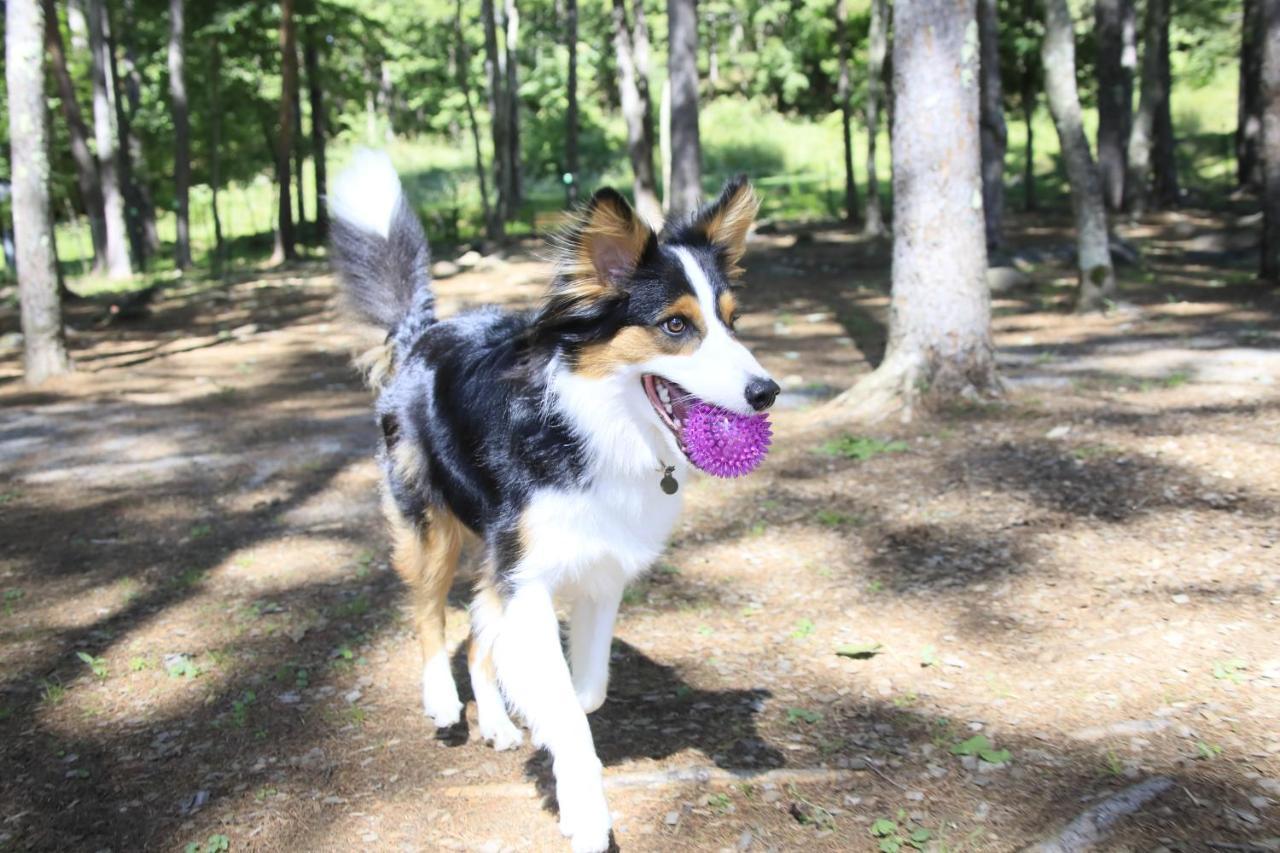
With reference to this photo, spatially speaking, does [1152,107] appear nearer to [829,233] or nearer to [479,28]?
[829,233]

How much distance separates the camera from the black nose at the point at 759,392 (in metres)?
3.14

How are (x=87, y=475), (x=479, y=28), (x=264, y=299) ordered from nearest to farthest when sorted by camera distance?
(x=87, y=475) < (x=264, y=299) < (x=479, y=28)

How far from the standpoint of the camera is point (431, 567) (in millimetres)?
4547

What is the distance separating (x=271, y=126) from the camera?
32562 millimetres

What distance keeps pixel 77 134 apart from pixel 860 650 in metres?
24.2

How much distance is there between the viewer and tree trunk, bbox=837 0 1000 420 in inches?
292

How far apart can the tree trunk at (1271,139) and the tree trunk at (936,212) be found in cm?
766

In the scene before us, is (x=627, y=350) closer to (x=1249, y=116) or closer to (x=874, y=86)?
(x=874, y=86)

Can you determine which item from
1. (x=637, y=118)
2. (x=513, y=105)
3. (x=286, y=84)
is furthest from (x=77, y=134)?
(x=637, y=118)

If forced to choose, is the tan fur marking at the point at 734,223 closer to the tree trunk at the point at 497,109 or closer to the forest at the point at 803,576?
the forest at the point at 803,576

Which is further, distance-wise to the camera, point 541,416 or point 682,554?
point 682,554

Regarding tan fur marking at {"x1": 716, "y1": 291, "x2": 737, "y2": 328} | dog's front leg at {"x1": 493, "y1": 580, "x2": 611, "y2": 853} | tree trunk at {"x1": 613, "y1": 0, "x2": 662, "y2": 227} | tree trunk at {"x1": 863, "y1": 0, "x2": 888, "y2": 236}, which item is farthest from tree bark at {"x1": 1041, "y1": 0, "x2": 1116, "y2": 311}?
dog's front leg at {"x1": 493, "y1": 580, "x2": 611, "y2": 853}

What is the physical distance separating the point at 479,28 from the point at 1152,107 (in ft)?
109

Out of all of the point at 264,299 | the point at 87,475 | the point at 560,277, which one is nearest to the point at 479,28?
the point at 264,299
